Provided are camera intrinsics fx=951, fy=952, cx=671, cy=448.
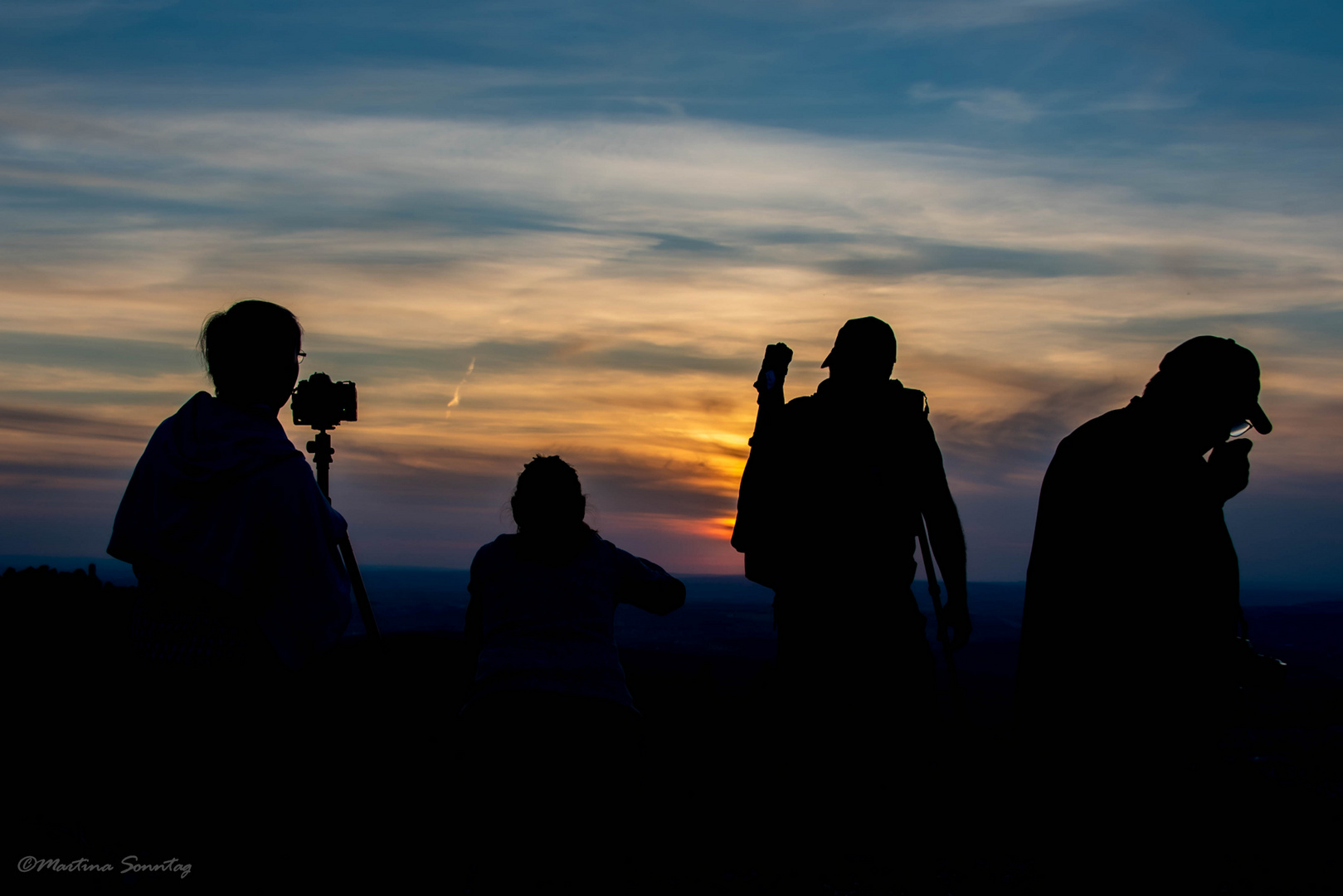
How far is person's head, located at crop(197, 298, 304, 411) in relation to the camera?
2586 millimetres

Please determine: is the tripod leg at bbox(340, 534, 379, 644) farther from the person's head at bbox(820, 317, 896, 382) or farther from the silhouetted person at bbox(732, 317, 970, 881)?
the person's head at bbox(820, 317, 896, 382)

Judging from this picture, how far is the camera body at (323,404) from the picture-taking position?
5.55 metres

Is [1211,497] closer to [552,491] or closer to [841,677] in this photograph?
[841,677]

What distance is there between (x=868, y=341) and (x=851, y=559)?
2.77ft

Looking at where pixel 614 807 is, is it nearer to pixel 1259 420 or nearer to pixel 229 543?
pixel 229 543

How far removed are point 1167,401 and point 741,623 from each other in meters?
151

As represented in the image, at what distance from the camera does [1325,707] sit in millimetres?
9383

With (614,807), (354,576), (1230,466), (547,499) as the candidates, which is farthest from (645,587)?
(1230,466)

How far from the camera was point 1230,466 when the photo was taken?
9.86 ft

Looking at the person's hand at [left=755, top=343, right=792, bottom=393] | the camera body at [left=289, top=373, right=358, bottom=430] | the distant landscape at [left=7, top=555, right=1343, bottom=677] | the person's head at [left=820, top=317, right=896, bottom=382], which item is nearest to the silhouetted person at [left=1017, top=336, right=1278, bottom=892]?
the person's head at [left=820, top=317, right=896, bottom=382]

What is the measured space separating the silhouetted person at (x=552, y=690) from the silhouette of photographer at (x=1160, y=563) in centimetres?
133

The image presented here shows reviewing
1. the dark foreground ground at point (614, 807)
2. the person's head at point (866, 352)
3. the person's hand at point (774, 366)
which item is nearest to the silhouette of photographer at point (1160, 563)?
the dark foreground ground at point (614, 807)

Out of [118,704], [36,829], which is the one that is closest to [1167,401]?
[118,704]

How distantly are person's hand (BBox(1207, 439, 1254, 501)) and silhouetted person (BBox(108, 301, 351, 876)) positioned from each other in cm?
267
